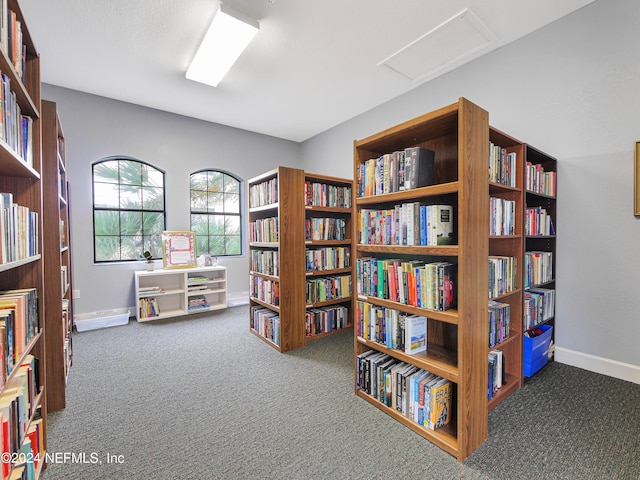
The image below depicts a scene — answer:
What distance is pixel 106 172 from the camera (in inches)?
163

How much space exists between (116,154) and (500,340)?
5013mm

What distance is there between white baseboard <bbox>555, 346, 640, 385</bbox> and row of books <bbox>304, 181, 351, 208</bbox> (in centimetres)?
261

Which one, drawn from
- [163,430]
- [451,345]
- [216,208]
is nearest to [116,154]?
[216,208]

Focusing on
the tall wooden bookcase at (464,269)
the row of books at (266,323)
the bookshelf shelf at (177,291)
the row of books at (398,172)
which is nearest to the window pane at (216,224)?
the bookshelf shelf at (177,291)

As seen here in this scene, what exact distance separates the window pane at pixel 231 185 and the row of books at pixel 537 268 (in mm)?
4489

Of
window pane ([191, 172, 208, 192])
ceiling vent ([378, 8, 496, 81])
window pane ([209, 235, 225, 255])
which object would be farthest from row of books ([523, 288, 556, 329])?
window pane ([191, 172, 208, 192])

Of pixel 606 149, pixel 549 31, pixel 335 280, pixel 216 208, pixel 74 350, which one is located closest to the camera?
pixel 606 149

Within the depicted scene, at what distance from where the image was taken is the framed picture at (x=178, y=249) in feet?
14.4

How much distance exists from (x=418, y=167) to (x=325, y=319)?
2216 millimetres

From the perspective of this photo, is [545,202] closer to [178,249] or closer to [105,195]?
[178,249]

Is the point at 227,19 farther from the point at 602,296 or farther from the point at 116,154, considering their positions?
the point at 602,296

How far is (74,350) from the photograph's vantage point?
3037 millimetres

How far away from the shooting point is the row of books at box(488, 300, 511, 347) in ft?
6.32

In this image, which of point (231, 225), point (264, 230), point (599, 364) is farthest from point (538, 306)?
point (231, 225)
